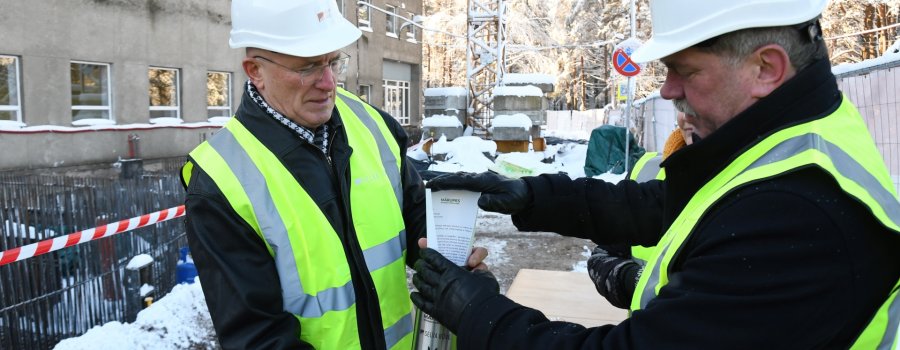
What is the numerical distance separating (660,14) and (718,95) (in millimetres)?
270

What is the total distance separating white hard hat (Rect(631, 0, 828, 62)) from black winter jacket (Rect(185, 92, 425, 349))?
3.71 ft

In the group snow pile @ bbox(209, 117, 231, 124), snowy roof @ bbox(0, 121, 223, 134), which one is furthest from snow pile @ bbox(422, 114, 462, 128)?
snowy roof @ bbox(0, 121, 223, 134)

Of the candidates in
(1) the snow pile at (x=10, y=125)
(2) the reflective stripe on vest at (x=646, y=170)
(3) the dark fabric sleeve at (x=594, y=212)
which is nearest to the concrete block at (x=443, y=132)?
(1) the snow pile at (x=10, y=125)

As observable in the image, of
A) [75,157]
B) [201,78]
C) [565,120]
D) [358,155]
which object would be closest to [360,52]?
[201,78]

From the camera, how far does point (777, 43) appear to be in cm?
148

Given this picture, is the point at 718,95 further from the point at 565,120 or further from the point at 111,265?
the point at 565,120

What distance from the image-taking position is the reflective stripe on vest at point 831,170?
131 centimetres

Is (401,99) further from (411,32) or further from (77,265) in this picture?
(77,265)

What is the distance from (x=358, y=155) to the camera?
240 centimetres

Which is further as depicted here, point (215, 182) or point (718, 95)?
point (215, 182)

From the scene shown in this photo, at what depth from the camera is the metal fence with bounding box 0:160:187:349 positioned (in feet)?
15.3

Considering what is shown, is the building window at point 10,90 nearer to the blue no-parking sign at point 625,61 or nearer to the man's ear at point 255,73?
the blue no-parking sign at point 625,61

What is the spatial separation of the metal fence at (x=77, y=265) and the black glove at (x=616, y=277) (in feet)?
12.9

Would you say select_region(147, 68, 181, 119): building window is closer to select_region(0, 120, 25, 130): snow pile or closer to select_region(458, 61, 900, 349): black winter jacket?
select_region(0, 120, 25, 130): snow pile
